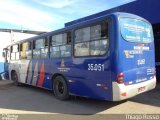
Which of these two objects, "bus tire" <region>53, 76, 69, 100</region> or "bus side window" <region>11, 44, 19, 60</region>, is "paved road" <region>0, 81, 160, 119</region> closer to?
"bus tire" <region>53, 76, 69, 100</region>

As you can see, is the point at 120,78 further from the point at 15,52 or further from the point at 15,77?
the point at 15,77

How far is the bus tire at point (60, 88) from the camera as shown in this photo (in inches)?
391

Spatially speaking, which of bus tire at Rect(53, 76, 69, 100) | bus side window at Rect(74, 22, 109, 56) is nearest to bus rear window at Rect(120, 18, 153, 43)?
bus side window at Rect(74, 22, 109, 56)

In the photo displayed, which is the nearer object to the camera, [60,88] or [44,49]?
[60,88]

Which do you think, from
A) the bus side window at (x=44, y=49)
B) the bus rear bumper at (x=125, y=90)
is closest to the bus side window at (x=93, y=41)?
the bus rear bumper at (x=125, y=90)

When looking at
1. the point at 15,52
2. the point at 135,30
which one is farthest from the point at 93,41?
the point at 15,52

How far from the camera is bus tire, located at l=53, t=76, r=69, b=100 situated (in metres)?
9.94

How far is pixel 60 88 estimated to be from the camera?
10438mm

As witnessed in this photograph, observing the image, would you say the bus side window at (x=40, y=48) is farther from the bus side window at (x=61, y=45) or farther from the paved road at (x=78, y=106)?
the paved road at (x=78, y=106)

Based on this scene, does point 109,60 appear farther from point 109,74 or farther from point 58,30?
point 58,30

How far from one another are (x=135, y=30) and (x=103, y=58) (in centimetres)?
147

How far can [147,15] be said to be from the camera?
15.7 meters

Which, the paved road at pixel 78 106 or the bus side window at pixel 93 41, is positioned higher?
the bus side window at pixel 93 41

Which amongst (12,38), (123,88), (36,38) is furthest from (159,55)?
(12,38)
